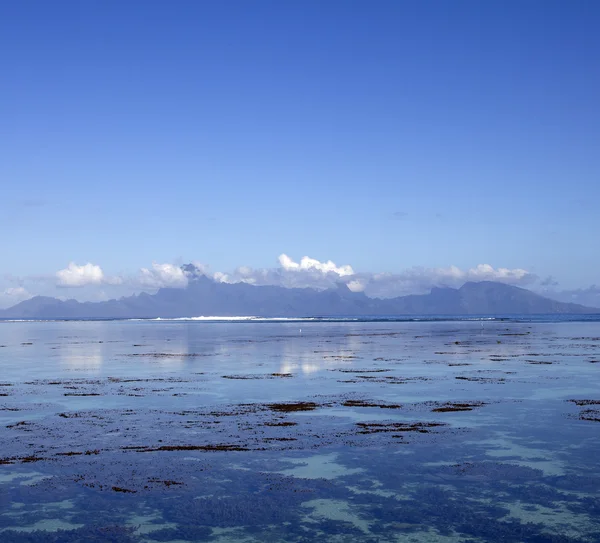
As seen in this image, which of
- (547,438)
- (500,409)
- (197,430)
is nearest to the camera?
(547,438)

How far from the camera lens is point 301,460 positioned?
50.2 feet

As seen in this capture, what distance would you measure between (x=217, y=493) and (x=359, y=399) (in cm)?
1312

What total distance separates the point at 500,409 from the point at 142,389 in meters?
15.4

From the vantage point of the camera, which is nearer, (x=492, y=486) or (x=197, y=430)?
(x=492, y=486)

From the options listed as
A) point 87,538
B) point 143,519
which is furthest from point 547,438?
point 87,538

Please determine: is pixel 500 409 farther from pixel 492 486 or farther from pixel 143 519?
pixel 143 519

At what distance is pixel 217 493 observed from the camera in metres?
12.6

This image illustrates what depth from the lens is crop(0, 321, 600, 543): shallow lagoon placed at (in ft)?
35.6

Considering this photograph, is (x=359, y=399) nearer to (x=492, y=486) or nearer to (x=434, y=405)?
(x=434, y=405)

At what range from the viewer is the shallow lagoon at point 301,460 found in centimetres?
1085

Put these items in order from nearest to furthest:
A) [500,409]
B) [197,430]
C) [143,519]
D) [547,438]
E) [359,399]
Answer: [143,519]
[547,438]
[197,430]
[500,409]
[359,399]

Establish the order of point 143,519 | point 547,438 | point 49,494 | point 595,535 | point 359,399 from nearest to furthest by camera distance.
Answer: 1. point 595,535
2. point 143,519
3. point 49,494
4. point 547,438
5. point 359,399

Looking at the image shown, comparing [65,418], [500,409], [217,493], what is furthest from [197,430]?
[500,409]

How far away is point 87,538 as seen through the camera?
1028cm
